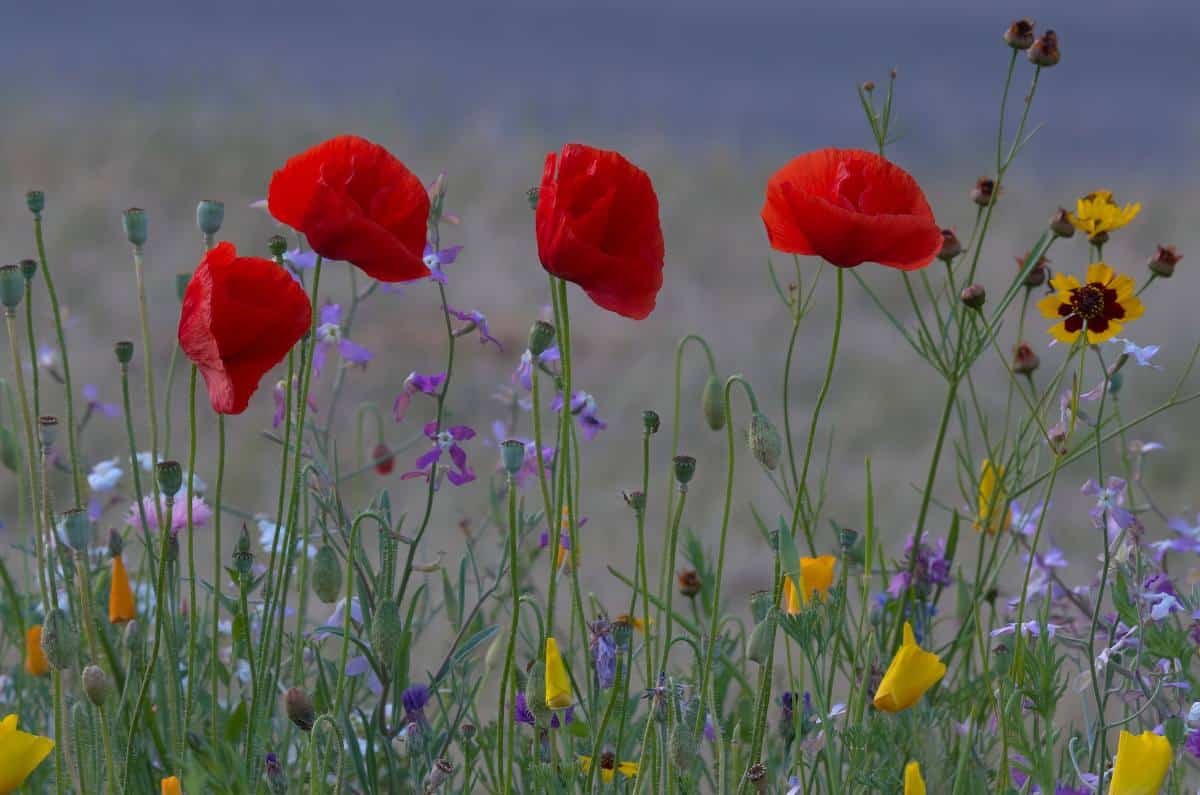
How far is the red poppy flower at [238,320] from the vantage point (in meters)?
0.68

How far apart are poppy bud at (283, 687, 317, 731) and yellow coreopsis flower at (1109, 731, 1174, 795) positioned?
0.38 meters

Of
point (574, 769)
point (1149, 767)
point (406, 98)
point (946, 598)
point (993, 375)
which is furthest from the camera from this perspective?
point (406, 98)

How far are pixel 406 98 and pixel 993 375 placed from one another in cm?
295

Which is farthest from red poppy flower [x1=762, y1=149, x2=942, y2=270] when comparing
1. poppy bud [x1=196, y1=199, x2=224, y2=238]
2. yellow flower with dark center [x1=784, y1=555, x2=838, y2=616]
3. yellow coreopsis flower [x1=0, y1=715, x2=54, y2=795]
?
yellow coreopsis flower [x1=0, y1=715, x2=54, y2=795]

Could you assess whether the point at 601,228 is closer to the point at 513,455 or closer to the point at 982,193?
the point at 513,455

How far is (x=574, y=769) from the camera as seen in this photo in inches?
32.3

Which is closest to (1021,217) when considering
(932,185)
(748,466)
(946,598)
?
(932,185)

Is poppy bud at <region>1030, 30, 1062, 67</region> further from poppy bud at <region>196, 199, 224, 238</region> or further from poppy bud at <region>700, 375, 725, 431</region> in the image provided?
poppy bud at <region>196, 199, 224, 238</region>

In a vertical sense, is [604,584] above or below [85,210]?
below

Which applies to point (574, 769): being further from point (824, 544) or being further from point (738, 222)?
point (738, 222)

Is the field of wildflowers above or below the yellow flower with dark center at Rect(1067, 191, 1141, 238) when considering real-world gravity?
below

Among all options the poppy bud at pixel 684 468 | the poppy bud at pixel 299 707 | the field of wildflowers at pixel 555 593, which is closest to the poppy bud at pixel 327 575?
the field of wildflowers at pixel 555 593

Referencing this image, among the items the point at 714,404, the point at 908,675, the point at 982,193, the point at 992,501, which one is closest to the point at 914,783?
the point at 908,675

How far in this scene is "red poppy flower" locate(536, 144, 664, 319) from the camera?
722 millimetres
